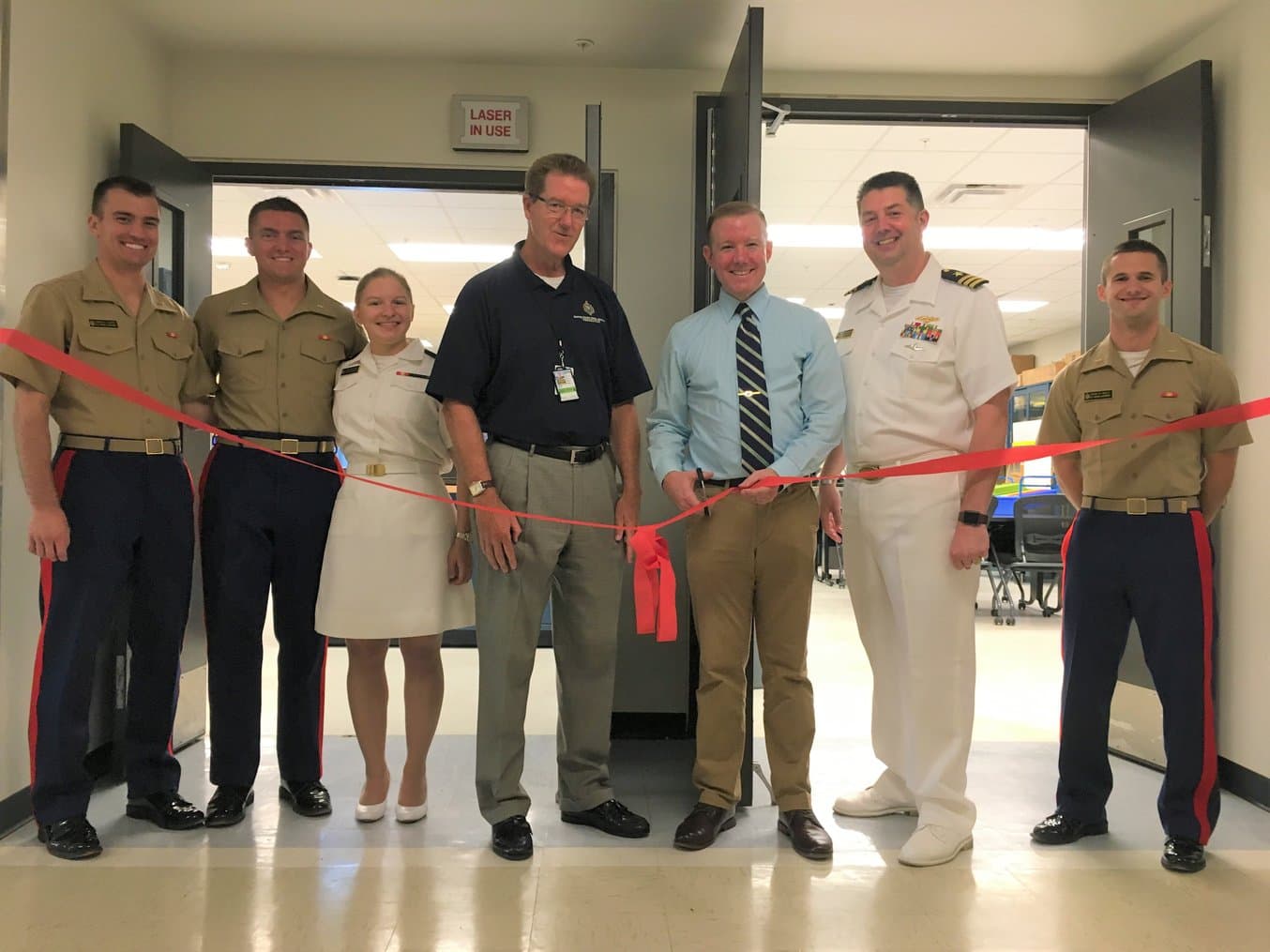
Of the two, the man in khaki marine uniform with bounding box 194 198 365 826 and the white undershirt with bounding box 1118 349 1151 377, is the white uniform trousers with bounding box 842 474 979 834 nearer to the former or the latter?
the white undershirt with bounding box 1118 349 1151 377

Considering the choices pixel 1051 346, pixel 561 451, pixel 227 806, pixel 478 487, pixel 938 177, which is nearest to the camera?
pixel 478 487

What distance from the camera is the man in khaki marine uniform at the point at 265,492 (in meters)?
2.88

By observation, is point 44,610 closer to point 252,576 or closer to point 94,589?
point 94,589

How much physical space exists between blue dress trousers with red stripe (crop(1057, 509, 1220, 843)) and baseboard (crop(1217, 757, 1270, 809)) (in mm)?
652

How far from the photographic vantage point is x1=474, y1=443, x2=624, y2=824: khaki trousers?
8.70 ft

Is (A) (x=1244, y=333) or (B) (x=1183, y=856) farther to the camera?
(A) (x=1244, y=333)

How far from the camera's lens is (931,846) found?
2.64 meters

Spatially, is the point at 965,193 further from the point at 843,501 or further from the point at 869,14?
the point at 843,501

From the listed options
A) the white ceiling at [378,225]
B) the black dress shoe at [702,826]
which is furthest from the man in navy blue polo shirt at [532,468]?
the white ceiling at [378,225]

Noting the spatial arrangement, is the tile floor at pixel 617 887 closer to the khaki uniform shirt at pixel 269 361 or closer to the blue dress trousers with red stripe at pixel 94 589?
the blue dress trousers with red stripe at pixel 94 589

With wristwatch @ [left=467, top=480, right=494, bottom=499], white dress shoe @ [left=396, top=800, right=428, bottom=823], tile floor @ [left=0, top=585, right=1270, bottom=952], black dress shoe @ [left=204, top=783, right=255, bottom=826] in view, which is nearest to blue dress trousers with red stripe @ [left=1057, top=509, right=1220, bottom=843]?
tile floor @ [left=0, top=585, right=1270, bottom=952]

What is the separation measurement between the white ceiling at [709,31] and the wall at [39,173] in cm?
42

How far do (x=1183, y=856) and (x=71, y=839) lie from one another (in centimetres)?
301

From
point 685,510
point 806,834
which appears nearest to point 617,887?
point 806,834
